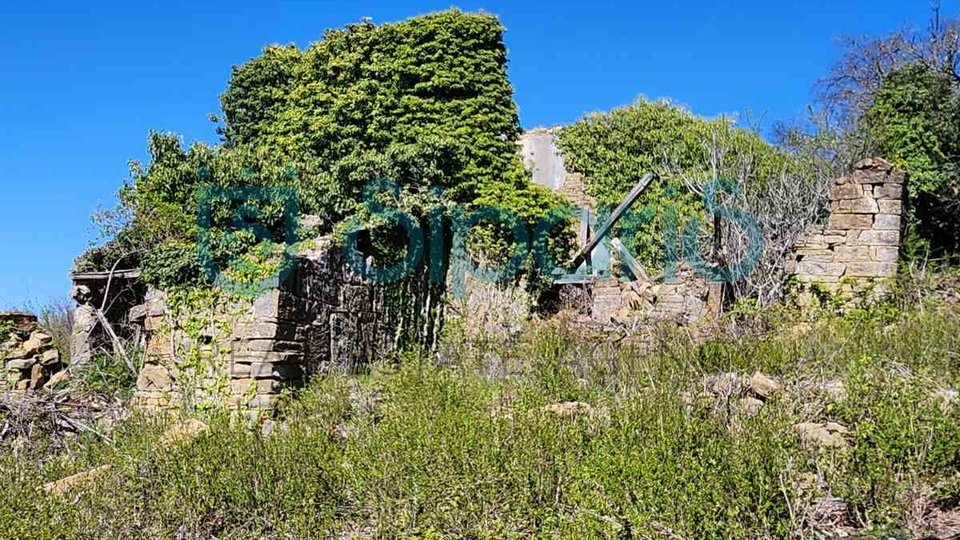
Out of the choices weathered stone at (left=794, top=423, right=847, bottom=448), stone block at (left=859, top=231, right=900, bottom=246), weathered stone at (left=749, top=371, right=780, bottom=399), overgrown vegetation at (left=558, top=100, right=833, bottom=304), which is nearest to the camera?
weathered stone at (left=794, top=423, right=847, bottom=448)

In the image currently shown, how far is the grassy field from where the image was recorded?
4.39m

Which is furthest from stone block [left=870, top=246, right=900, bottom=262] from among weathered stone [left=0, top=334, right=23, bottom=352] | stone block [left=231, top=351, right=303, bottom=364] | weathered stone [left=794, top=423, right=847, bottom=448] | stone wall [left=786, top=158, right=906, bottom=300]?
weathered stone [left=0, top=334, right=23, bottom=352]

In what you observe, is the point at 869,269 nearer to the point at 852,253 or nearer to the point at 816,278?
the point at 852,253

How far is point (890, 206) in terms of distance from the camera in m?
10.9

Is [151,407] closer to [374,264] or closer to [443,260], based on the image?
[374,264]

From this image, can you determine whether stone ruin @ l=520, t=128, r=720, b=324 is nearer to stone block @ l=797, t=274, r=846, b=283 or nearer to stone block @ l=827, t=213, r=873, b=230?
stone block @ l=797, t=274, r=846, b=283

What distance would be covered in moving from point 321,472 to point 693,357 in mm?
3585

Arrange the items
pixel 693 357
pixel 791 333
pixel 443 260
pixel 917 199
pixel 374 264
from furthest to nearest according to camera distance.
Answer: pixel 917 199 → pixel 443 260 → pixel 374 264 → pixel 791 333 → pixel 693 357

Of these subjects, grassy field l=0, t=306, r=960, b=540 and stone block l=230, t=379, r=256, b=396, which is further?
stone block l=230, t=379, r=256, b=396

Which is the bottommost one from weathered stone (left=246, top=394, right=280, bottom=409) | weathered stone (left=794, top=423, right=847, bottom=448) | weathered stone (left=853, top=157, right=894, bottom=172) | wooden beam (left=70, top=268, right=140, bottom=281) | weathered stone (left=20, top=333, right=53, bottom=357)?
weathered stone (left=246, top=394, right=280, bottom=409)

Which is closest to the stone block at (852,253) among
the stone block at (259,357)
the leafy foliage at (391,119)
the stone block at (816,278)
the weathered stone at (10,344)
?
the stone block at (816,278)

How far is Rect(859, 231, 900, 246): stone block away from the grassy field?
3949 millimetres

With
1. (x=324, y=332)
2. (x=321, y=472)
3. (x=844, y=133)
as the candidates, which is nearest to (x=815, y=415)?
(x=321, y=472)

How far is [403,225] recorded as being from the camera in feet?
38.5
